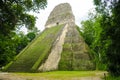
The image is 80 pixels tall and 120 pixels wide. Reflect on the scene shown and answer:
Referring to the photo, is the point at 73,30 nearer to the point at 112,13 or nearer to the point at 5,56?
the point at 5,56

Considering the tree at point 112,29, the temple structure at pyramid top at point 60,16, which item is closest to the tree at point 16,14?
the tree at point 112,29

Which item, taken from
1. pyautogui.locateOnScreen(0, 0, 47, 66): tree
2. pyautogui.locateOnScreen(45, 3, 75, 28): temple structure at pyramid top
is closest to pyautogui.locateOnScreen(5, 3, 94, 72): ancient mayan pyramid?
pyautogui.locateOnScreen(45, 3, 75, 28): temple structure at pyramid top

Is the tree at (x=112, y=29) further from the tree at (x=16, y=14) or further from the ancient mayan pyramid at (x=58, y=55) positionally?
→ the ancient mayan pyramid at (x=58, y=55)

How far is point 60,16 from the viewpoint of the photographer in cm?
5397

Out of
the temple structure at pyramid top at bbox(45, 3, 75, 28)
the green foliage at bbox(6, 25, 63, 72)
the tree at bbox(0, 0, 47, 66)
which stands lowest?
the green foliage at bbox(6, 25, 63, 72)

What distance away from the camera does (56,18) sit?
181ft

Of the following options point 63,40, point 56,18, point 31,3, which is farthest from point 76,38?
point 31,3

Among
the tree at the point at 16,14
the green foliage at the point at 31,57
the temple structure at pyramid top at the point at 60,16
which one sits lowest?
the green foliage at the point at 31,57

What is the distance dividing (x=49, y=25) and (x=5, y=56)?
30662 mm

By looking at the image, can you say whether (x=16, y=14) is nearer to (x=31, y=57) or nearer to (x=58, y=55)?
(x=58, y=55)

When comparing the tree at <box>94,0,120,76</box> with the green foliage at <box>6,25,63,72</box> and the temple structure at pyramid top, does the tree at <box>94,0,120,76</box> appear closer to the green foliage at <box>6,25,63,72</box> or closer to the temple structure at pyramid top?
the green foliage at <box>6,25,63,72</box>

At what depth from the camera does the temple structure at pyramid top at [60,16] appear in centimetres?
5112

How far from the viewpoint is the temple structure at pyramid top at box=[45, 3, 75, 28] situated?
51125 mm

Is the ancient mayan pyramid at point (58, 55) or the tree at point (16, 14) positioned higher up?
the tree at point (16, 14)
